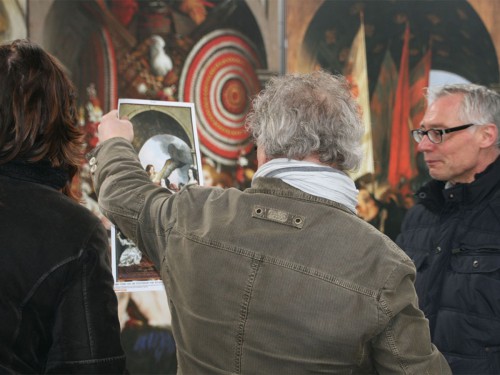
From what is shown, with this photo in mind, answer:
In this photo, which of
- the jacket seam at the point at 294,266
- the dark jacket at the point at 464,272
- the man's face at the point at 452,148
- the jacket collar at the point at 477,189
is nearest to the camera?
the jacket seam at the point at 294,266

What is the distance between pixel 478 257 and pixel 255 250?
39.8 inches

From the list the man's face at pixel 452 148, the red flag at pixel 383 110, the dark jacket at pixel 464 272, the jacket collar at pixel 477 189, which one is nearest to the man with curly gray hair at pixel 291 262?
the dark jacket at pixel 464 272

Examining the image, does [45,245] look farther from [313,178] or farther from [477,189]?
[477,189]

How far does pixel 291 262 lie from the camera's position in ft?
5.01

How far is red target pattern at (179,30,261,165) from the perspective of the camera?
3799mm

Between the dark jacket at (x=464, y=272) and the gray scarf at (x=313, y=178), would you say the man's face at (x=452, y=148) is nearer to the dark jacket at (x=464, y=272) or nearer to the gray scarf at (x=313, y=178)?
the dark jacket at (x=464, y=272)

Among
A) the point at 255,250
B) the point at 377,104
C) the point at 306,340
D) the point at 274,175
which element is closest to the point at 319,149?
the point at 274,175

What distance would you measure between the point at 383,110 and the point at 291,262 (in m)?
2.75

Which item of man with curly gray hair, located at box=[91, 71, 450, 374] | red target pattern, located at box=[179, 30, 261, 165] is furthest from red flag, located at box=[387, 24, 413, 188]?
man with curly gray hair, located at box=[91, 71, 450, 374]

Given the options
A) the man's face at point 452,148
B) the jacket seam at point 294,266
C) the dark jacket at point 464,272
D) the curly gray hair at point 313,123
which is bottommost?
the dark jacket at point 464,272

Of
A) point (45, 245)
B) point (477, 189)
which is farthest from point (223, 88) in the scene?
point (45, 245)

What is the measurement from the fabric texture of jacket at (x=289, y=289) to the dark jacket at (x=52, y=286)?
0.22 meters

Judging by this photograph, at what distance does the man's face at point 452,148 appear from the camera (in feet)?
8.20

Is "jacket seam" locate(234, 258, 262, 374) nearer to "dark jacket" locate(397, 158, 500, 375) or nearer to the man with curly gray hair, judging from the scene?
the man with curly gray hair
